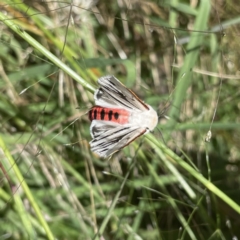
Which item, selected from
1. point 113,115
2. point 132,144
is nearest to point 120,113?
point 113,115

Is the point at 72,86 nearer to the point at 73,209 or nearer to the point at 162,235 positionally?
the point at 73,209

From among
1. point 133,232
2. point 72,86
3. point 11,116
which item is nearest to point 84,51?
point 72,86

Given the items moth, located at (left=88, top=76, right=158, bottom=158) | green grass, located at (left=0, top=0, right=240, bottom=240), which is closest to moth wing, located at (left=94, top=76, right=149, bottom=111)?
moth, located at (left=88, top=76, right=158, bottom=158)

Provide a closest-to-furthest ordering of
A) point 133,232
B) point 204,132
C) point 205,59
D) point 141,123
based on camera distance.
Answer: point 141,123, point 133,232, point 204,132, point 205,59

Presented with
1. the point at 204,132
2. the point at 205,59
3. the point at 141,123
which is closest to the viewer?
the point at 141,123

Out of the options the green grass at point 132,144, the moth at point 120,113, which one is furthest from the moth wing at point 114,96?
the green grass at point 132,144

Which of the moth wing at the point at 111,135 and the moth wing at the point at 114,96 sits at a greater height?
the moth wing at the point at 114,96

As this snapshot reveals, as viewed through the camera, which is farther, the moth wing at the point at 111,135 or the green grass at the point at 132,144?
the green grass at the point at 132,144

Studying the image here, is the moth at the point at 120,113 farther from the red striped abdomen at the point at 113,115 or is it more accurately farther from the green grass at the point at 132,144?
the green grass at the point at 132,144
